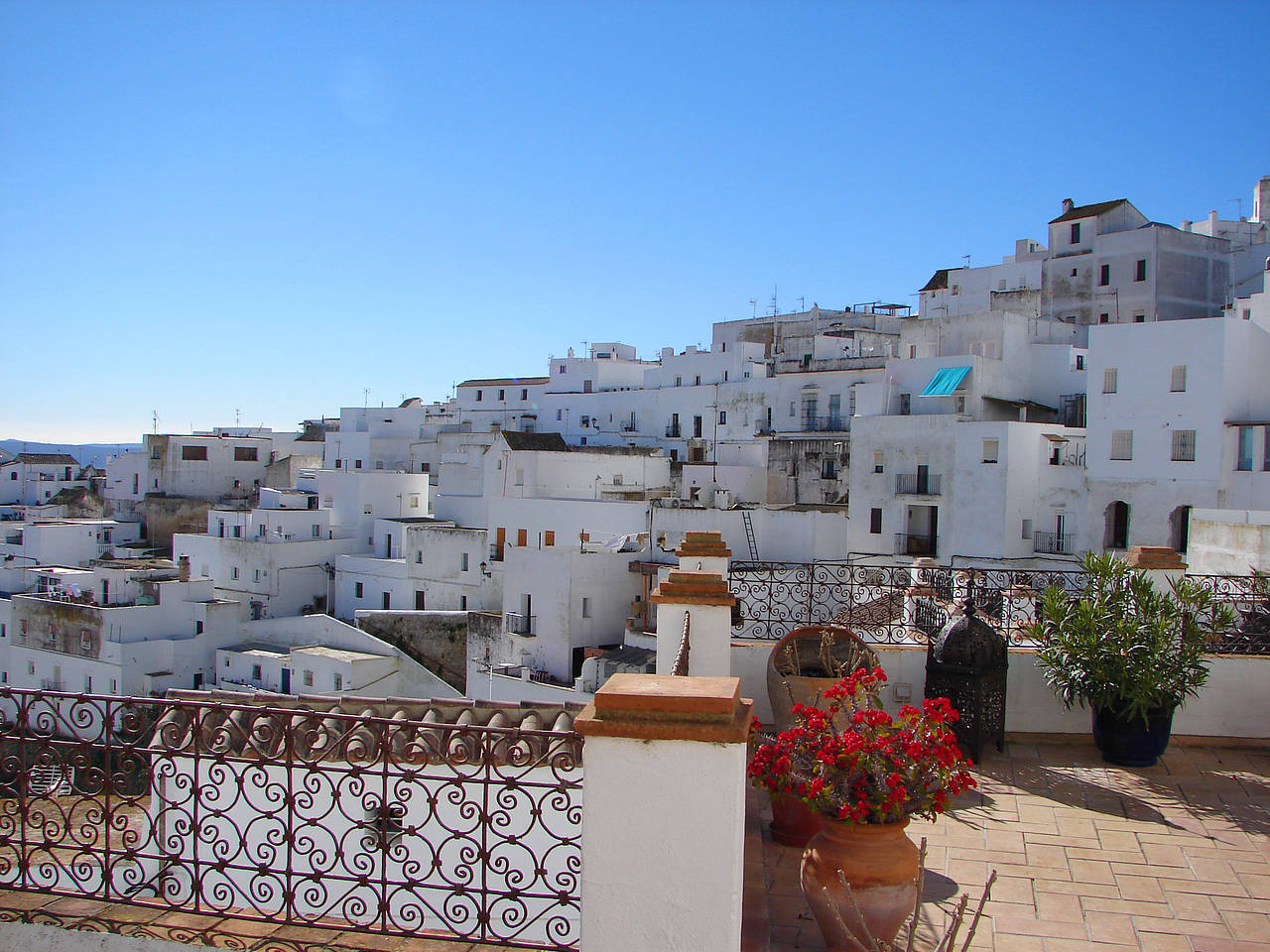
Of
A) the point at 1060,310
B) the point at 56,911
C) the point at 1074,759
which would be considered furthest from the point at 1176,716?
the point at 1060,310

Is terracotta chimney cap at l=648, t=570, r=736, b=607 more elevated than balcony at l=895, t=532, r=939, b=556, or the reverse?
terracotta chimney cap at l=648, t=570, r=736, b=607

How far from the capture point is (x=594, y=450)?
40594 millimetres

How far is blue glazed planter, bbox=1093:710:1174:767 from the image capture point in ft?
21.0

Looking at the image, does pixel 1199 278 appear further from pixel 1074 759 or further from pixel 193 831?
pixel 193 831

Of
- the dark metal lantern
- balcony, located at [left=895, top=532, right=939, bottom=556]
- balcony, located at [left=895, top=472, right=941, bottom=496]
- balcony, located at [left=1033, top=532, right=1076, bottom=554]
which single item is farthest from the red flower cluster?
balcony, located at [left=895, top=532, right=939, bottom=556]

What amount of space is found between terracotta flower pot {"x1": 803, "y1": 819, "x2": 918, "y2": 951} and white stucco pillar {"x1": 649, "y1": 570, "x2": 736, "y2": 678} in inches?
76.6

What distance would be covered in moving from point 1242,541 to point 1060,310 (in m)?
33.1

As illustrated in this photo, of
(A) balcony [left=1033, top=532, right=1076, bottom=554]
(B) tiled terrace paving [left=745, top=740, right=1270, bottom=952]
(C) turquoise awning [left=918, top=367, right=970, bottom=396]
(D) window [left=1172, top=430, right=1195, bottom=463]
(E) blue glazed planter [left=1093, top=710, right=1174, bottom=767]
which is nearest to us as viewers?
(B) tiled terrace paving [left=745, top=740, right=1270, bottom=952]

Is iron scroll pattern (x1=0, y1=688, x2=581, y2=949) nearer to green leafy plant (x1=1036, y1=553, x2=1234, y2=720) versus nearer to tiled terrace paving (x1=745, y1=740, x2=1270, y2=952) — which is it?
tiled terrace paving (x1=745, y1=740, x2=1270, y2=952)

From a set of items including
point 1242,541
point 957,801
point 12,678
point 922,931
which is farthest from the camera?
point 12,678

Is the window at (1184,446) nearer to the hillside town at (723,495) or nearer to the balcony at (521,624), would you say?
the hillside town at (723,495)

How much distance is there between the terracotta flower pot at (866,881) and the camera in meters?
3.86

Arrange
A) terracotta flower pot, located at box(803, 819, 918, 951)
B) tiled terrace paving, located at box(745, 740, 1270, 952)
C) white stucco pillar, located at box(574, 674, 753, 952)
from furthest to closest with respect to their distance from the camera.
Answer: tiled terrace paving, located at box(745, 740, 1270, 952) → terracotta flower pot, located at box(803, 819, 918, 951) → white stucco pillar, located at box(574, 674, 753, 952)

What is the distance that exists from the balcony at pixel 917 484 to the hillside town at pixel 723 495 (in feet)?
0.23
